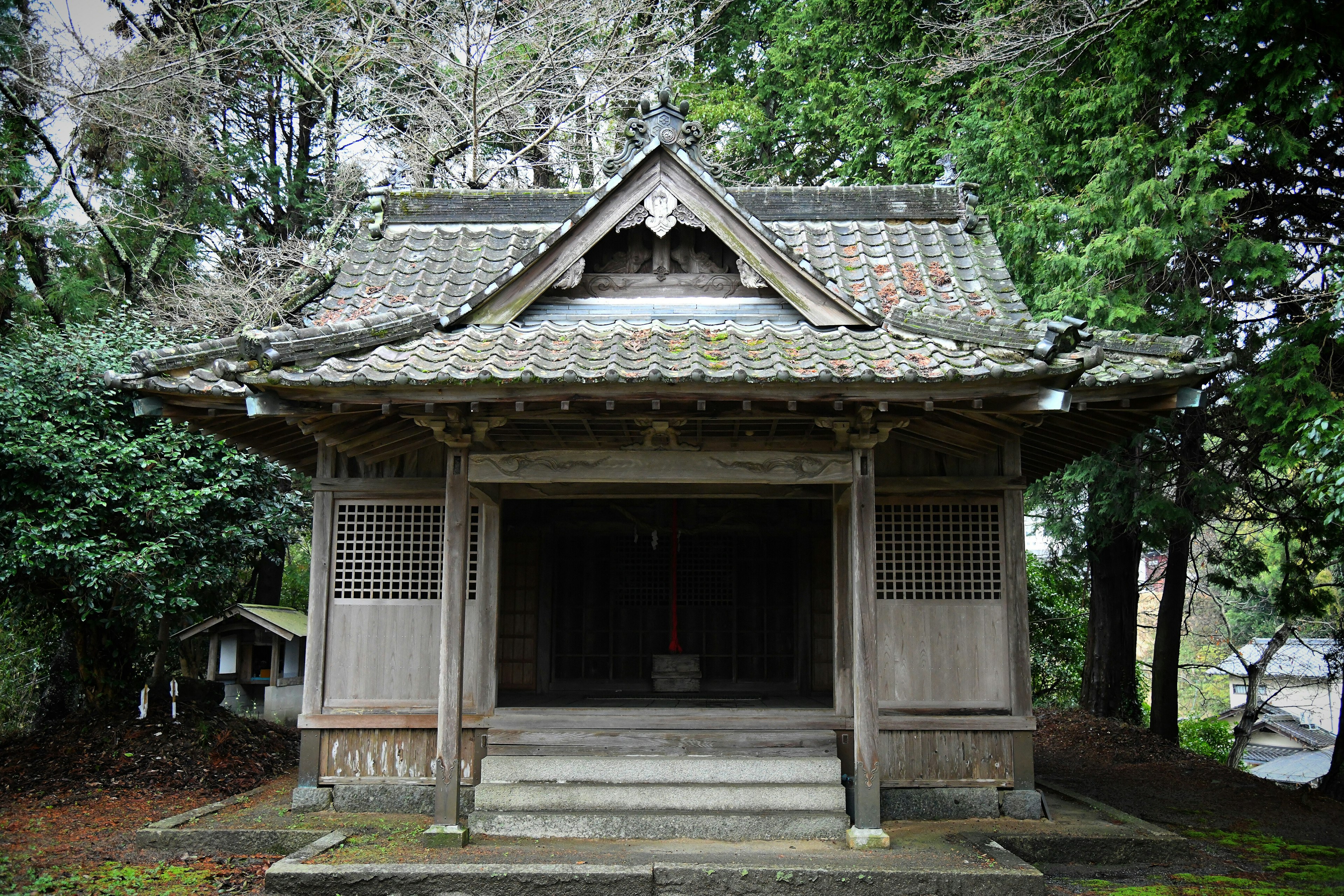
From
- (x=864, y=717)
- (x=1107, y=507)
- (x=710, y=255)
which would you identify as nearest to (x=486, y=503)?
(x=710, y=255)

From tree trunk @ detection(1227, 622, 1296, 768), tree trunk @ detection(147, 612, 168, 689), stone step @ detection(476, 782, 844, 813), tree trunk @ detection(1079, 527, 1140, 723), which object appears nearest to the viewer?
stone step @ detection(476, 782, 844, 813)

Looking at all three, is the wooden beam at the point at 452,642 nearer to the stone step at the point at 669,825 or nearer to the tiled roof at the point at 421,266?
the stone step at the point at 669,825

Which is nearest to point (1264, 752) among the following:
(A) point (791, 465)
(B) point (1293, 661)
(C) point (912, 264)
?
(B) point (1293, 661)

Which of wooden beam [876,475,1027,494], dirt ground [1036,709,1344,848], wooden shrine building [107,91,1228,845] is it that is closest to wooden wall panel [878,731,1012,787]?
wooden shrine building [107,91,1228,845]

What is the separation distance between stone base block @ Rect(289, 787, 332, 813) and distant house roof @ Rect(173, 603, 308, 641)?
5042 mm

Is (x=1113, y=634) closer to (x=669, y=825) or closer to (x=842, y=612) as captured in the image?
(x=842, y=612)

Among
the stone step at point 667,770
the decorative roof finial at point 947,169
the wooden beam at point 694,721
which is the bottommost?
the stone step at point 667,770

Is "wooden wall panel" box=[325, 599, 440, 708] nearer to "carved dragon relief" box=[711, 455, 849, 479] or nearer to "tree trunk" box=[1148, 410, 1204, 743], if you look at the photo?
"carved dragon relief" box=[711, 455, 849, 479]

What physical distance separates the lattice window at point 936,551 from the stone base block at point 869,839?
78.9 inches

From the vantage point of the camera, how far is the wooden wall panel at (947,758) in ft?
26.0

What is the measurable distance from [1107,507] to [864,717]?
7.21 metres

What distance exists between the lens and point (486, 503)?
26.2ft

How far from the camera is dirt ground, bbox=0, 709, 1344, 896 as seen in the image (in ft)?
22.8

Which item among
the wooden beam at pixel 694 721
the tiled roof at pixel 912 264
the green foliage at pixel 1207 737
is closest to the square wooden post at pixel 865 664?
the wooden beam at pixel 694 721
